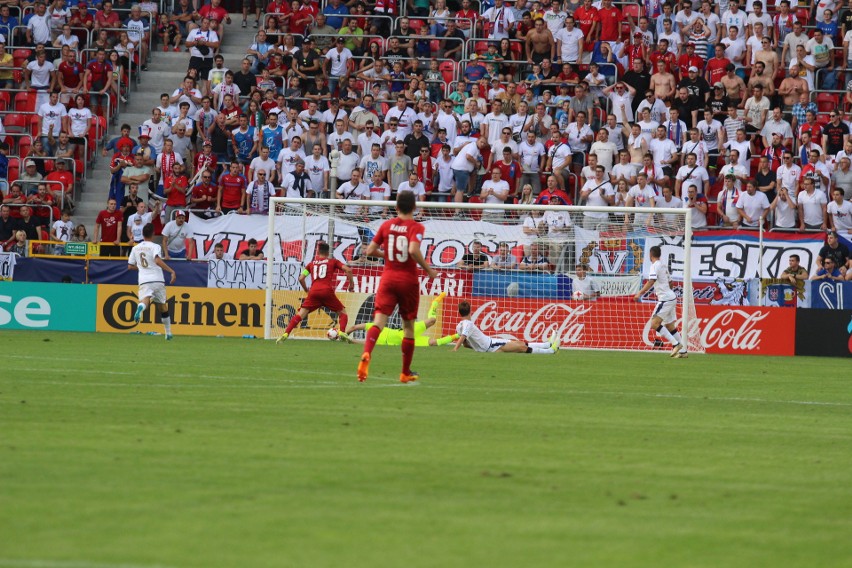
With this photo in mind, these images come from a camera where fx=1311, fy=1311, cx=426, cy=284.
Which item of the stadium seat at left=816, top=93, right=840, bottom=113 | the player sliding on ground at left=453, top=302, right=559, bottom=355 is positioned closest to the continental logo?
the player sliding on ground at left=453, top=302, right=559, bottom=355

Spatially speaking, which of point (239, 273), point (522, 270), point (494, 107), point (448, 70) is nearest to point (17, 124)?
point (239, 273)

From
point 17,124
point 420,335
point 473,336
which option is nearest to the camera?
point 473,336

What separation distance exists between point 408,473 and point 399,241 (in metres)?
6.64

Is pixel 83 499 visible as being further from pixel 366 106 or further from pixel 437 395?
pixel 366 106

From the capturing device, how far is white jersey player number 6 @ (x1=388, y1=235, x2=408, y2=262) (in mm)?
14906

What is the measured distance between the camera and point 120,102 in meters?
34.7

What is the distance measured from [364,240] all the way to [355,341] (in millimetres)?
3062

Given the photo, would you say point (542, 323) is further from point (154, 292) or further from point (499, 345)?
point (154, 292)

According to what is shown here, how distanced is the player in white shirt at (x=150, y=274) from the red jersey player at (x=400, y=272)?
10.7 m

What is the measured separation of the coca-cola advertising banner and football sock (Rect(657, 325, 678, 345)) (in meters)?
0.49

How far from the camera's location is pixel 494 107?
1204 inches

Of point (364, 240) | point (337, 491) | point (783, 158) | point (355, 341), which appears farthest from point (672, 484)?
point (783, 158)

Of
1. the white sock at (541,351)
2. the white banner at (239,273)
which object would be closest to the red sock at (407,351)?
the white sock at (541,351)

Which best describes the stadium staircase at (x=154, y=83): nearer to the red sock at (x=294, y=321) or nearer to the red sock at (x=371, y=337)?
the red sock at (x=294, y=321)
